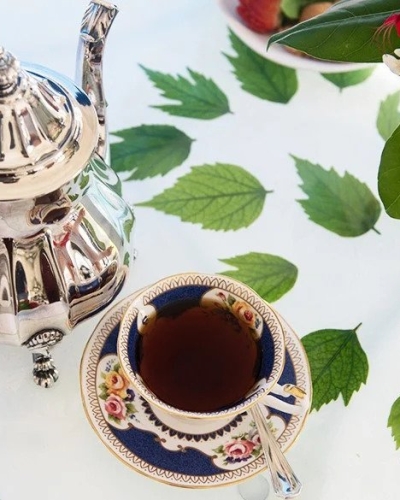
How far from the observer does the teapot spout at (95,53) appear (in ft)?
1.98

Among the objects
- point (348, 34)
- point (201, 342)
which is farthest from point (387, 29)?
point (201, 342)

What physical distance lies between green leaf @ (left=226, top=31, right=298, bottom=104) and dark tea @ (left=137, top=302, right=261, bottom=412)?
0.32 meters

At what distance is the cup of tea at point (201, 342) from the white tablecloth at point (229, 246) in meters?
0.07

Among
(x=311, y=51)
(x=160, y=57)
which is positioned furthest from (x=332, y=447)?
(x=160, y=57)

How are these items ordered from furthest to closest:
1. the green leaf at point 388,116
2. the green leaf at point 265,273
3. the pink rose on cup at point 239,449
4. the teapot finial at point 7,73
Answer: the green leaf at point 388,116 < the green leaf at point 265,273 < the pink rose on cup at point 239,449 < the teapot finial at point 7,73

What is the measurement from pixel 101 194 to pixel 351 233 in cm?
28

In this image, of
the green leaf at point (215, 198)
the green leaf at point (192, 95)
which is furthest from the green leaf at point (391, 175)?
the green leaf at point (192, 95)

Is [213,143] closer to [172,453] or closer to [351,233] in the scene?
[351,233]

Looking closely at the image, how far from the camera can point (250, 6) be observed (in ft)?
2.83

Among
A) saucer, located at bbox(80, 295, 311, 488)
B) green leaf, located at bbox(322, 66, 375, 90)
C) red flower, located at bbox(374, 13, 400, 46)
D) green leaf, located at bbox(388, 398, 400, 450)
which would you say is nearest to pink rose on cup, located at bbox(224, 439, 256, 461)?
saucer, located at bbox(80, 295, 311, 488)

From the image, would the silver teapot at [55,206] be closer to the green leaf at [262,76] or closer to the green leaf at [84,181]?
the green leaf at [84,181]

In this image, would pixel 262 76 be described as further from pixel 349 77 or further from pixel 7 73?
pixel 7 73

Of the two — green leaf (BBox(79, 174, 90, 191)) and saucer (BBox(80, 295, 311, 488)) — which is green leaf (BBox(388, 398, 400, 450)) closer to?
saucer (BBox(80, 295, 311, 488))

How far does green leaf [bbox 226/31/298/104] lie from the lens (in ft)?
2.84
